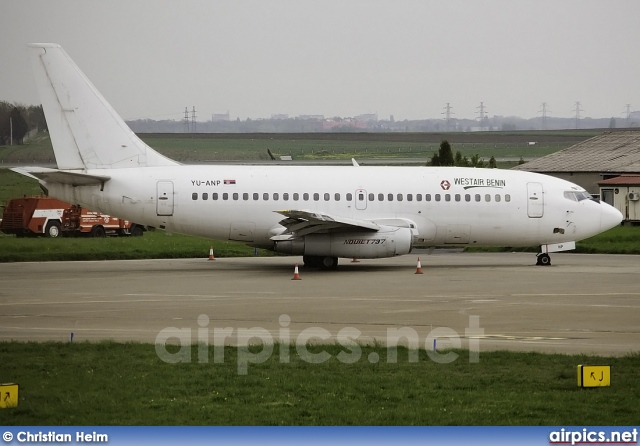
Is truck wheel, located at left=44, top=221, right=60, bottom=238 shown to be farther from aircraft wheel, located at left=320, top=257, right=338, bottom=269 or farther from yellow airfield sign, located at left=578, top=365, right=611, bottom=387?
yellow airfield sign, located at left=578, top=365, right=611, bottom=387

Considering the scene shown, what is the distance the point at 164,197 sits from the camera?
118 feet

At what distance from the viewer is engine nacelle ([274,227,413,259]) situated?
116 feet

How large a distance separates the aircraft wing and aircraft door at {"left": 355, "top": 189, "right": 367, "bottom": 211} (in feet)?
3.49

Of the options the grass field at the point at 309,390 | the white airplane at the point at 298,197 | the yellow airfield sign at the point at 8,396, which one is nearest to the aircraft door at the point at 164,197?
the white airplane at the point at 298,197

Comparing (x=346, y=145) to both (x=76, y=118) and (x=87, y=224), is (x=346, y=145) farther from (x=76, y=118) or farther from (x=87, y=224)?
(x=76, y=118)

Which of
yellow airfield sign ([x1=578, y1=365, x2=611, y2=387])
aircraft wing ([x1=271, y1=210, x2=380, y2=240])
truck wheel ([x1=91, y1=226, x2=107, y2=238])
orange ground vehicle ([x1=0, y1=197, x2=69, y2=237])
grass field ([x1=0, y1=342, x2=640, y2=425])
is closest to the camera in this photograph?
grass field ([x1=0, y1=342, x2=640, y2=425])

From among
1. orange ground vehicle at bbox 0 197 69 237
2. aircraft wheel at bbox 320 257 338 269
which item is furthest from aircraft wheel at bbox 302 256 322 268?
orange ground vehicle at bbox 0 197 69 237

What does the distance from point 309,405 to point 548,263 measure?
2642 cm

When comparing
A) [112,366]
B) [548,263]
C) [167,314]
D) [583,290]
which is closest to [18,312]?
[167,314]

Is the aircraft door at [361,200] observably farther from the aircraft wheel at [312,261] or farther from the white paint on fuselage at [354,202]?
the aircraft wheel at [312,261]

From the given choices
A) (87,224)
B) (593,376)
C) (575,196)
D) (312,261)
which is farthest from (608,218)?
(87,224)

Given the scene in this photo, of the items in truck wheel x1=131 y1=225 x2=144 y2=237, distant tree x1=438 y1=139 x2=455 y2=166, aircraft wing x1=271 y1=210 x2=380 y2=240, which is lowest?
truck wheel x1=131 y1=225 x2=144 y2=237

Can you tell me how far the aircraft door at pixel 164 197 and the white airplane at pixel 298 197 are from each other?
0.04m

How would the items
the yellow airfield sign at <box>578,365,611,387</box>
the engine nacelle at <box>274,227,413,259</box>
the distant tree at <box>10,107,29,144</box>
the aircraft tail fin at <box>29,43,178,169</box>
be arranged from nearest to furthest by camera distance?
the yellow airfield sign at <box>578,365,611,387</box> < the aircraft tail fin at <box>29,43,178,169</box> < the engine nacelle at <box>274,227,413,259</box> < the distant tree at <box>10,107,29,144</box>
